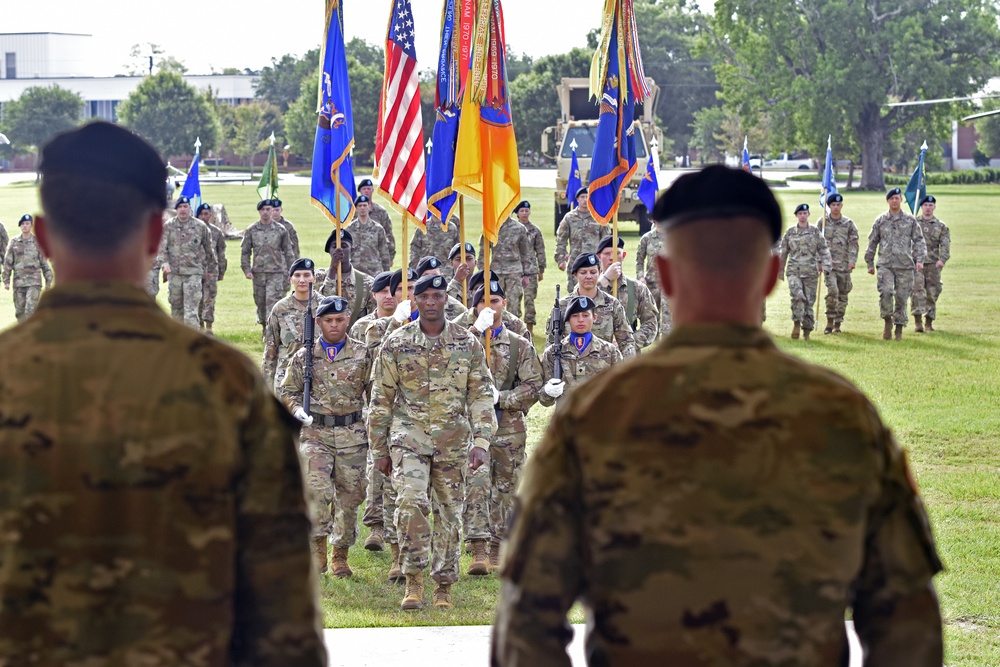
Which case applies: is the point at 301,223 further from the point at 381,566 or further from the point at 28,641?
the point at 28,641

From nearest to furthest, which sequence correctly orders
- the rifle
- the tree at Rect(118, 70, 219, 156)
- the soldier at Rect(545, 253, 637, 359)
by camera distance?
the rifle
the soldier at Rect(545, 253, 637, 359)
the tree at Rect(118, 70, 219, 156)

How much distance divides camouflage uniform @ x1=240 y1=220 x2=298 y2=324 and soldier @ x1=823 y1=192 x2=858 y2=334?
780cm

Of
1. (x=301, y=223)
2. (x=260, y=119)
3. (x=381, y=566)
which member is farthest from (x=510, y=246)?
(x=260, y=119)

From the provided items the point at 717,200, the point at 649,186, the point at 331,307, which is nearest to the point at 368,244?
the point at 649,186

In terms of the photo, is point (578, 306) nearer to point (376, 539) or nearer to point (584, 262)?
point (376, 539)

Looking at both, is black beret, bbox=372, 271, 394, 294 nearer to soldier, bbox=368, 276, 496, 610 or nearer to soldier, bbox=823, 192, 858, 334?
soldier, bbox=368, 276, 496, 610

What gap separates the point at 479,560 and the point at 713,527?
6.80 meters

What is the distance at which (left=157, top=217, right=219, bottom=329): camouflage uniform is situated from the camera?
19625 millimetres

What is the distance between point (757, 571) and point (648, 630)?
0.24m

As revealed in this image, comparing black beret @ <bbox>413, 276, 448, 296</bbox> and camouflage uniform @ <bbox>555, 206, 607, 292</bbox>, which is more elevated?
camouflage uniform @ <bbox>555, 206, 607, 292</bbox>

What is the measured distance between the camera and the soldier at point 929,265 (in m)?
21.4

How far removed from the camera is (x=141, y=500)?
2.77m

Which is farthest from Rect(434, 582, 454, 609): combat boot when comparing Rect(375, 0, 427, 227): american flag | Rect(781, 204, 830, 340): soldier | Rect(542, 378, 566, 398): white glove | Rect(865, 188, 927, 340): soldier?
Rect(865, 188, 927, 340): soldier

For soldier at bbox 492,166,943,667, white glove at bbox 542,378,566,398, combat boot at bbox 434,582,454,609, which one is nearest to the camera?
soldier at bbox 492,166,943,667
